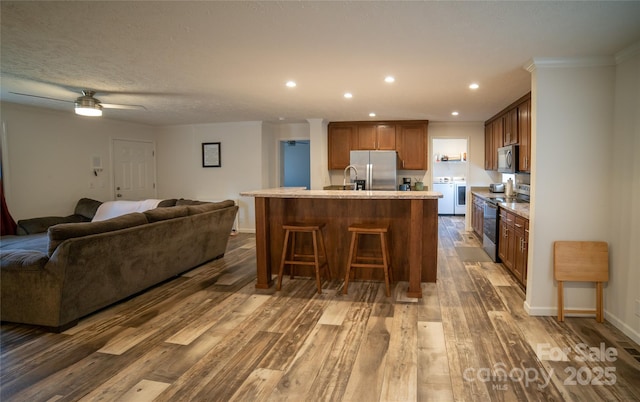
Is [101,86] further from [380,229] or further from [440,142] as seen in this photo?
[440,142]

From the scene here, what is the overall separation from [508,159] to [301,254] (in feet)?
10.7

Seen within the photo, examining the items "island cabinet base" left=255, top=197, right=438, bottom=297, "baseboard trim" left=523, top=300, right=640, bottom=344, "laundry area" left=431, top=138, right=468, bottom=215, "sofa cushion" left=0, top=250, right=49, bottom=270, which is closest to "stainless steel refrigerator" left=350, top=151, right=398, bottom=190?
"island cabinet base" left=255, top=197, right=438, bottom=297

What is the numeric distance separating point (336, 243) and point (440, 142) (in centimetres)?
720

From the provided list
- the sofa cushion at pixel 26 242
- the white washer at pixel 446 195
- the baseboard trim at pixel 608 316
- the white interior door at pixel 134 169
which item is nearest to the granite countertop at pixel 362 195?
the baseboard trim at pixel 608 316

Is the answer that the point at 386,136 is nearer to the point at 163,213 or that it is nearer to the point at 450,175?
the point at 450,175

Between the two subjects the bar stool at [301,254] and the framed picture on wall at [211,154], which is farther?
the framed picture on wall at [211,154]

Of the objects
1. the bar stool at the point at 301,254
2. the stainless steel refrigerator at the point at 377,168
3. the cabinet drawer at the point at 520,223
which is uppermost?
the stainless steel refrigerator at the point at 377,168

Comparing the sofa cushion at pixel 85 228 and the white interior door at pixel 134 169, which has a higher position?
the white interior door at pixel 134 169

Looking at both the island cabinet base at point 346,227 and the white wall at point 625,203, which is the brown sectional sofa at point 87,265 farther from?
the white wall at point 625,203

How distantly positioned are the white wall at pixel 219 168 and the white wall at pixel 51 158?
3.66 feet

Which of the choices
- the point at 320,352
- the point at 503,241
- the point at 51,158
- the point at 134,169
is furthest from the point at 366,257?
the point at 134,169

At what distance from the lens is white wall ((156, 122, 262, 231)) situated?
714 cm

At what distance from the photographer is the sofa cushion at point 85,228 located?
9.29ft

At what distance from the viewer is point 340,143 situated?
7.15 metres
